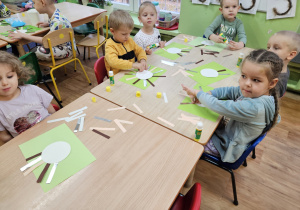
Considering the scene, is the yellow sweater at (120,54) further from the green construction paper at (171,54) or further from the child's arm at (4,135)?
the child's arm at (4,135)

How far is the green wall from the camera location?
2431 mm

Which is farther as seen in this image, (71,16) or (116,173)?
(71,16)

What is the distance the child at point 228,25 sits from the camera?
216 centimetres

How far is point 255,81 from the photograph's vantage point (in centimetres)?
106

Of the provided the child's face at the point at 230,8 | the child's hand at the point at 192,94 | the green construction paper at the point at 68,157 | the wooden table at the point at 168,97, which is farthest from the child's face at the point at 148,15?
the green construction paper at the point at 68,157

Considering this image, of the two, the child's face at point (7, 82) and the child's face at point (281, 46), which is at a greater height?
the child's face at point (281, 46)

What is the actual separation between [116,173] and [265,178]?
1.52m

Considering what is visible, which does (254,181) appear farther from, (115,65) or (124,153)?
(115,65)

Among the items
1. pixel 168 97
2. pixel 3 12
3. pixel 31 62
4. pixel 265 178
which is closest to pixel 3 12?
pixel 3 12

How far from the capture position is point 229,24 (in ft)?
7.63

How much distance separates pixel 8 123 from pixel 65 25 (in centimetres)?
155

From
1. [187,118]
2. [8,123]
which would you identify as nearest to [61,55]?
[8,123]

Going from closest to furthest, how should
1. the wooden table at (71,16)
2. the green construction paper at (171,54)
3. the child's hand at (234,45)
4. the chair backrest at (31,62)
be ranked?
the chair backrest at (31,62) < the green construction paper at (171,54) < the child's hand at (234,45) < the wooden table at (71,16)

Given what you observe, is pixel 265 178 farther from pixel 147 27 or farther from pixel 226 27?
pixel 147 27
